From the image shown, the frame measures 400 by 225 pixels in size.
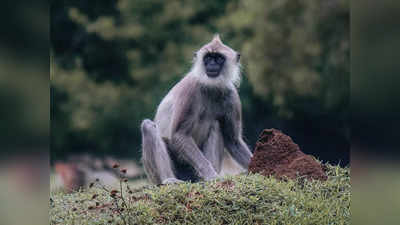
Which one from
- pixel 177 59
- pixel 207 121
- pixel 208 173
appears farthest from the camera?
pixel 177 59

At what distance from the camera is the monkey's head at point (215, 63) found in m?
8.79

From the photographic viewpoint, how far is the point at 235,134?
930 cm

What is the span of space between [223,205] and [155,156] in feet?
6.12

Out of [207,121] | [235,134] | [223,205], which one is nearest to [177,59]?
[235,134]

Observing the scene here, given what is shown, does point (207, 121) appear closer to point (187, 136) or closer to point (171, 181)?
point (187, 136)

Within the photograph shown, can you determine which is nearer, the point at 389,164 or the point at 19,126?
the point at 19,126

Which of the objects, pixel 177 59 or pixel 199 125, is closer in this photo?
pixel 199 125

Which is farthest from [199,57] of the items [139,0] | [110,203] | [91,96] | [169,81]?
[91,96]

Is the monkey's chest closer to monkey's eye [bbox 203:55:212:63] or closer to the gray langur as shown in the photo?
the gray langur

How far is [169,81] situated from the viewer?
46.5 ft

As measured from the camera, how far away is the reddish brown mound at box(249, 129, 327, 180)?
8.32m

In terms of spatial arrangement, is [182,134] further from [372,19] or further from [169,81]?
[169,81]

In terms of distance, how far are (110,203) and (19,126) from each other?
118 inches

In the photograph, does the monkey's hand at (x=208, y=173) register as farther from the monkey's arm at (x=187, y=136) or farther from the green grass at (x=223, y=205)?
the green grass at (x=223, y=205)
